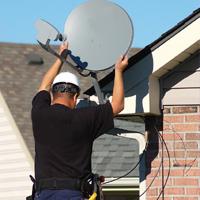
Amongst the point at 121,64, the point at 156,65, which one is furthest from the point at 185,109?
the point at 121,64

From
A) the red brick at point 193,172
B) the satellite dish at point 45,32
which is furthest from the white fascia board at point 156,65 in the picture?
the satellite dish at point 45,32

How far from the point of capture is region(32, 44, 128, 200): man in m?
5.29

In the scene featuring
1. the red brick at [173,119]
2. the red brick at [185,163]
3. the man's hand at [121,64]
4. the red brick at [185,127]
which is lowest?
the red brick at [185,163]

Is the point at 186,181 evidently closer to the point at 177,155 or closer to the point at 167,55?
the point at 177,155

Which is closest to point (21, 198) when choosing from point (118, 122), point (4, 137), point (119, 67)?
point (4, 137)

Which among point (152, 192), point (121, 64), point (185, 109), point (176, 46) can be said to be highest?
point (176, 46)

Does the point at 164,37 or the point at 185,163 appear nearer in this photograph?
the point at 164,37

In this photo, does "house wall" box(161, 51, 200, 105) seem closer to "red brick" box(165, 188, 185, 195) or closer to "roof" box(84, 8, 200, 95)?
"roof" box(84, 8, 200, 95)

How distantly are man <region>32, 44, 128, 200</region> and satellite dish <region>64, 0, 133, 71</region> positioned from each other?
40.8 inches

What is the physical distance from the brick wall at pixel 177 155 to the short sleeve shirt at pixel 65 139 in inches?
69.8

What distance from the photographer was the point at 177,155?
7.03 meters

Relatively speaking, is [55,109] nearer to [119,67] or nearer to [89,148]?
[89,148]

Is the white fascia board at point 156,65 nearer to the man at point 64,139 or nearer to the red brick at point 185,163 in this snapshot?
the red brick at point 185,163

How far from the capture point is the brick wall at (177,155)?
6.96m
